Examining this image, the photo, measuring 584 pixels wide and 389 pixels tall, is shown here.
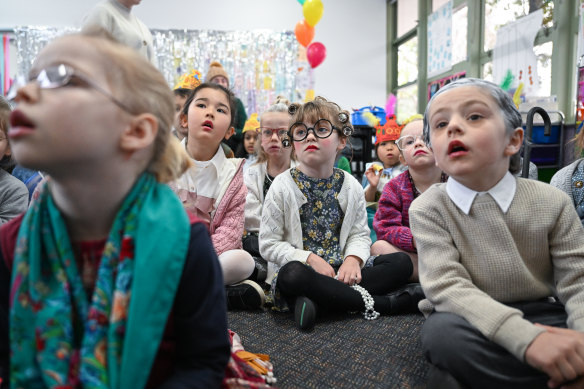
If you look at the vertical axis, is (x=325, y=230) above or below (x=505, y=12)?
below

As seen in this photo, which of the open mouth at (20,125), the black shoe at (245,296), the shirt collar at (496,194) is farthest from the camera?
the black shoe at (245,296)

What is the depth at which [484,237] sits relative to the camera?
999 millimetres

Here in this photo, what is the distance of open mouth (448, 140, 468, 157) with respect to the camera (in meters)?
0.98

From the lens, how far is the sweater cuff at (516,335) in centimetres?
80

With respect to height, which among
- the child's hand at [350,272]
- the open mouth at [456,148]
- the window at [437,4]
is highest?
the window at [437,4]

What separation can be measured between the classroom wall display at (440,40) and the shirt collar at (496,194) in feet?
15.6

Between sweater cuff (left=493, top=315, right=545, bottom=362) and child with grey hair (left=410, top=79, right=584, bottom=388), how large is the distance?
2.2 inches

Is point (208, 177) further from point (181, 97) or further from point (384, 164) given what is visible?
point (384, 164)

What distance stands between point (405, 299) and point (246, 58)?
17.7 feet

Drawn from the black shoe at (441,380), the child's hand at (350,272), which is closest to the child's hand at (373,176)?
the child's hand at (350,272)

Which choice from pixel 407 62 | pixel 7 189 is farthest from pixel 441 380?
pixel 407 62

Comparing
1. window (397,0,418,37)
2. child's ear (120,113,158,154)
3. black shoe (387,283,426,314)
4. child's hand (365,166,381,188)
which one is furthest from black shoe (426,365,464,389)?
window (397,0,418,37)

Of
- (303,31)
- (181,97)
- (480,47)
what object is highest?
(303,31)

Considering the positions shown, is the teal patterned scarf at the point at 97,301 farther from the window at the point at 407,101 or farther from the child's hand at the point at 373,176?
the window at the point at 407,101
